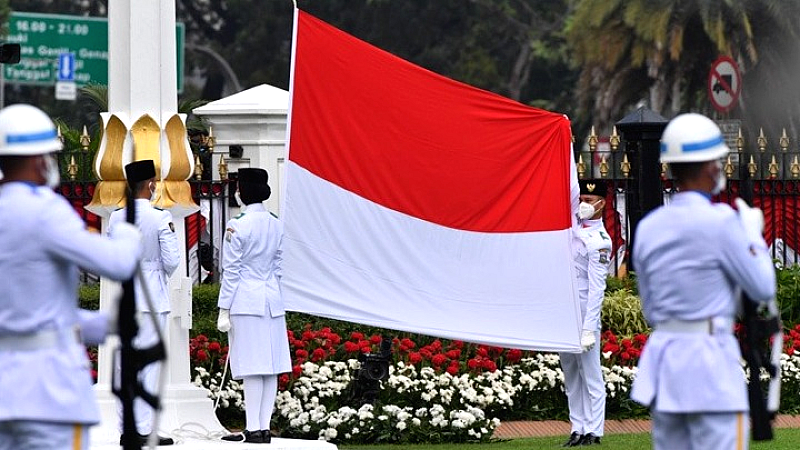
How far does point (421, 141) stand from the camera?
14.0 meters

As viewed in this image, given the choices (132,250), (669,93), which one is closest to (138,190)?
(132,250)

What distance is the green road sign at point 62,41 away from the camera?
46438 mm

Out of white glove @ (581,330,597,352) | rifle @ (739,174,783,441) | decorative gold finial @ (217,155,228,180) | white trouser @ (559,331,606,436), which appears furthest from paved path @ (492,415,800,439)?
rifle @ (739,174,783,441)

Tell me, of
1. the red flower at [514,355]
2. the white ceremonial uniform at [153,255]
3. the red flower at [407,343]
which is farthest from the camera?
the red flower at [514,355]

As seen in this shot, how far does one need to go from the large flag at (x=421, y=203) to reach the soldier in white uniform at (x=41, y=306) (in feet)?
19.2

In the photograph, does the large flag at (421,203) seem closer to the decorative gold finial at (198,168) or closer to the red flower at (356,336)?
the red flower at (356,336)

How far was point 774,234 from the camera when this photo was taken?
1994 cm

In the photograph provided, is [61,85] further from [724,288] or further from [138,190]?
[724,288]

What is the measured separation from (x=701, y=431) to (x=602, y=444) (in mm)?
6741

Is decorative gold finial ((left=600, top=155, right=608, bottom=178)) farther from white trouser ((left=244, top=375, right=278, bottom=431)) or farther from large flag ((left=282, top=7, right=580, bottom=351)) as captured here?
white trouser ((left=244, top=375, right=278, bottom=431))

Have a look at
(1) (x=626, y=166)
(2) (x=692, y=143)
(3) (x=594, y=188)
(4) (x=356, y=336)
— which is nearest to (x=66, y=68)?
(1) (x=626, y=166)

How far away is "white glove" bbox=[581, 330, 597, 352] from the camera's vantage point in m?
14.5

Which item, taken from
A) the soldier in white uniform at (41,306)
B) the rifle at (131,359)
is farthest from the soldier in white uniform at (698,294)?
the soldier in white uniform at (41,306)

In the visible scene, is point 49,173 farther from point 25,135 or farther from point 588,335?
point 588,335
